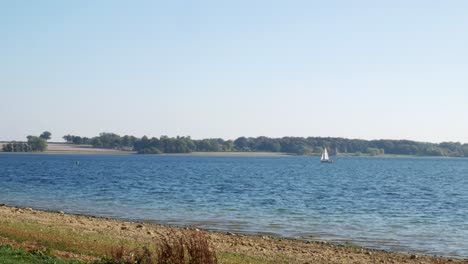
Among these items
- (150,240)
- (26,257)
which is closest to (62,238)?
(150,240)

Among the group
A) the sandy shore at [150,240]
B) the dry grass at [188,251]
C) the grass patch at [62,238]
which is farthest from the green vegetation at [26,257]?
the dry grass at [188,251]

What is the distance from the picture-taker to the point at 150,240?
2170cm

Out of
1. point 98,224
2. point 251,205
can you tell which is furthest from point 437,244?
point 251,205

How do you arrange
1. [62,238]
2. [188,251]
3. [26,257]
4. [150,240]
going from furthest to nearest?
[150,240]
[62,238]
[26,257]
[188,251]

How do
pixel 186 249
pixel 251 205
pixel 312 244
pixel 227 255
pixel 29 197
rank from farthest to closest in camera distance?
pixel 29 197 → pixel 251 205 → pixel 312 244 → pixel 227 255 → pixel 186 249

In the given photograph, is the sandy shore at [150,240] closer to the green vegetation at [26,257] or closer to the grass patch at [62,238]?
the grass patch at [62,238]

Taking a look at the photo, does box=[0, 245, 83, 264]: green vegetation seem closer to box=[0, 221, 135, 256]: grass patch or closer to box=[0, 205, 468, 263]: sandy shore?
box=[0, 205, 468, 263]: sandy shore

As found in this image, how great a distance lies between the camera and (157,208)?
3769 cm

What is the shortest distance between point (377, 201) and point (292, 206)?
9.47 m

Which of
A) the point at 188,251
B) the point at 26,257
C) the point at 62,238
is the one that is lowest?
the point at 62,238

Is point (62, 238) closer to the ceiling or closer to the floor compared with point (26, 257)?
closer to the floor

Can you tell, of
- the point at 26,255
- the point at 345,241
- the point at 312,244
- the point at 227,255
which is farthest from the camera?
the point at 345,241

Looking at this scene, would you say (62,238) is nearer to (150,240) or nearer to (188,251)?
(150,240)

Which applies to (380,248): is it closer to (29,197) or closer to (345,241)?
(345,241)
